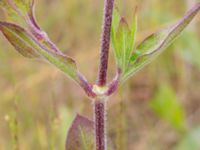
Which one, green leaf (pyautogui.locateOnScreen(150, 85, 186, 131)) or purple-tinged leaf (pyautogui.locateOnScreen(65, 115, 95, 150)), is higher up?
purple-tinged leaf (pyautogui.locateOnScreen(65, 115, 95, 150))

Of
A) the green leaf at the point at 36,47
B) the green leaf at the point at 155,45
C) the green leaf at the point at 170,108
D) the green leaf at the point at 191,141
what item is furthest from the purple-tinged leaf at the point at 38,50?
the green leaf at the point at 170,108

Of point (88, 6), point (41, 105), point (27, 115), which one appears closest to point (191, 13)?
point (27, 115)

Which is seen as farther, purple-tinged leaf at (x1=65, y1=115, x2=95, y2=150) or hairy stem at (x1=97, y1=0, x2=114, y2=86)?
purple-tinged leaf at (x1=65, y1=115, x2=95, y2=150)

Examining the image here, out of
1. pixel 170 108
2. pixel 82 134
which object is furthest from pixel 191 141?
pixel 82 134

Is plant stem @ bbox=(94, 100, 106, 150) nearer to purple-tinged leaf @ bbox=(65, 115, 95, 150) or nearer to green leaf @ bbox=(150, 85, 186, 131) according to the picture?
purple-tinged leaf @ bbox=(65, 115, 95, 150)

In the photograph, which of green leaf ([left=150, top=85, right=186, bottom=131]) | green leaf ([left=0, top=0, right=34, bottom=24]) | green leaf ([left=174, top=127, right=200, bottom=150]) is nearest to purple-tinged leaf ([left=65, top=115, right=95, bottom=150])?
green leaf ([left=0, top=0, right=34, bottom=24])

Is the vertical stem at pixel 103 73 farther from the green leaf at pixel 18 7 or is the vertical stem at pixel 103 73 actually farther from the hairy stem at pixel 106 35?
the green leaf at pixel 18 7

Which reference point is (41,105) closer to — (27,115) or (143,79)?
(27,115)
